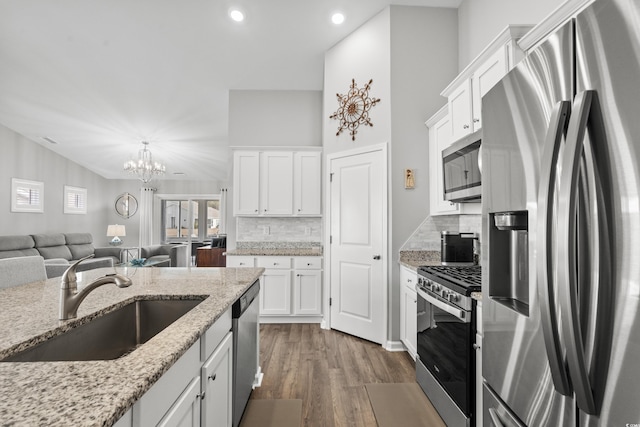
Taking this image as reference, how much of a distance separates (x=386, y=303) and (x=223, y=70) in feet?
11.9

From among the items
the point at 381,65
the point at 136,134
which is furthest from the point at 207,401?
the point at 136,134

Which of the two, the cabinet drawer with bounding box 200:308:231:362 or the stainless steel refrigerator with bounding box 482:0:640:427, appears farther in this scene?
the cabinet drawer with bounding box 200:308:231:362

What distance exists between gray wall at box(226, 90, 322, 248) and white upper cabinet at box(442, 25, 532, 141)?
2421mm

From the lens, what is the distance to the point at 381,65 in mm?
3424

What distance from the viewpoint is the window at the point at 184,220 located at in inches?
380

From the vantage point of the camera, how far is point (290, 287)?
13.4 ft

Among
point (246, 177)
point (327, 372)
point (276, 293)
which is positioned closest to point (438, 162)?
point (327, 372)

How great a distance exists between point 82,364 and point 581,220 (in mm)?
1282

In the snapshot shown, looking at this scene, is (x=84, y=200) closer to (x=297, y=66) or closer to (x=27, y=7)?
(x=27, y=7)

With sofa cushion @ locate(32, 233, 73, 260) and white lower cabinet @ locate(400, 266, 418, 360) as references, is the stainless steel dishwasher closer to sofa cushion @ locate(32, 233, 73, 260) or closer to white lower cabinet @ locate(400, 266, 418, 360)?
white lower cabinet @ locate(400, 266, 418, 360)

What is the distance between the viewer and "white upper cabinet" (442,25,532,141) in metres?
1.91

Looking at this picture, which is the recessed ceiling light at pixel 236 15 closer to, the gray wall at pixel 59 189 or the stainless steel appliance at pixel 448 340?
the stainless steel appliance at pixel 448 340

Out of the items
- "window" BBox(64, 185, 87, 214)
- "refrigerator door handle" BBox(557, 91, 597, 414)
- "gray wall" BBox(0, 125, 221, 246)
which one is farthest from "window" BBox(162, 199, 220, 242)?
"refrigerator door handle" BBox(557, 91, 597, 414)

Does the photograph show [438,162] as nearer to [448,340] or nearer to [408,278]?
[408,278]
